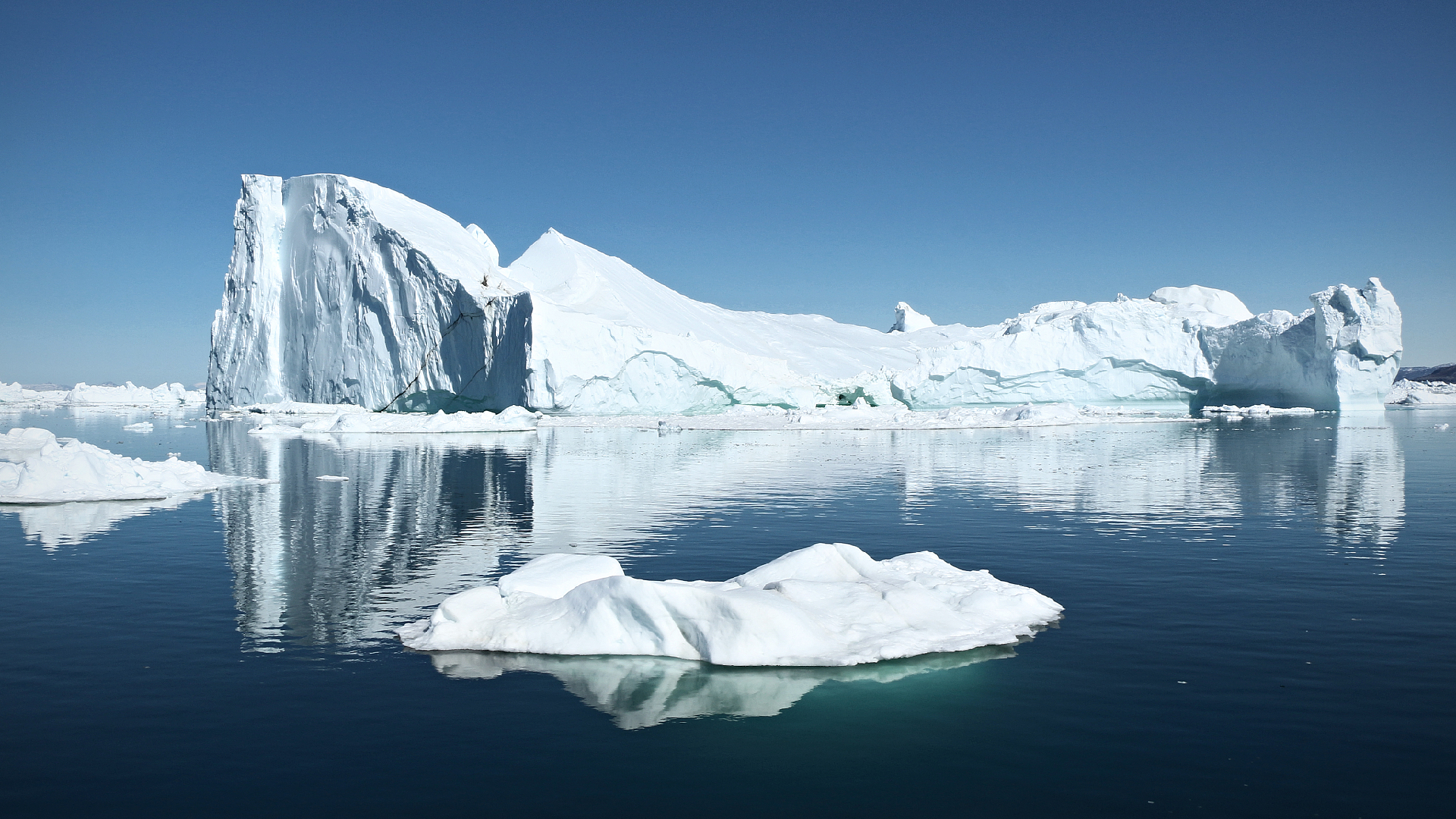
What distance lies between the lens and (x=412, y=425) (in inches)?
1478

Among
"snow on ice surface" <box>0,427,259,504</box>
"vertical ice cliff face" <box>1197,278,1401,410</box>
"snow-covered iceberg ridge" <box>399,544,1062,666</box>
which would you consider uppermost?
"vertical ice cliff face" <box>1197,278,1401,410</box>

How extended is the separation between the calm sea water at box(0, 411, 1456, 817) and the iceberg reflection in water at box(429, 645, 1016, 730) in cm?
3

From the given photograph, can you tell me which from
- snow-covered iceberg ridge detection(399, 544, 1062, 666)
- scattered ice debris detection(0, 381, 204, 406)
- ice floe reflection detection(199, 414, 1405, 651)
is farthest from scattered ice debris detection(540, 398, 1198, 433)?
scattered ice debris detection(0, 381, 204, 406)

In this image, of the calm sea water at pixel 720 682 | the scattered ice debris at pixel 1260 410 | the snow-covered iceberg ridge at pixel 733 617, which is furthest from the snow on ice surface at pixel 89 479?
the scattered ice debris at pixel 1260 410

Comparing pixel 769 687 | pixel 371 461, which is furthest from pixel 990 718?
pixel 371 461

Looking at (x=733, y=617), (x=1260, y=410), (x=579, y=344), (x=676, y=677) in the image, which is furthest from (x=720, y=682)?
(x=1260, y=410)

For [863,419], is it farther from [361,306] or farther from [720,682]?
[720,682]

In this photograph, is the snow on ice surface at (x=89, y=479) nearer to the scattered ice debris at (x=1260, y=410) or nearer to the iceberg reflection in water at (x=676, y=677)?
the iceberg reflection in water at (x=676, y=677)

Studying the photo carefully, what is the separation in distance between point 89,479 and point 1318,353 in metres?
50.0

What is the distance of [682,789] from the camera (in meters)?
4.79

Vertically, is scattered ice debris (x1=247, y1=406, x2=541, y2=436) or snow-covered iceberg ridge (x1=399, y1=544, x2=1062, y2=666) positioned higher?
scattered ice debris (x1=247, y1=406, x2=541, y2=436)

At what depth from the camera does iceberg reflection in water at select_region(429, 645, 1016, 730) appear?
596 centimetres

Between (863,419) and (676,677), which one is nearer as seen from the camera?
(676,677)

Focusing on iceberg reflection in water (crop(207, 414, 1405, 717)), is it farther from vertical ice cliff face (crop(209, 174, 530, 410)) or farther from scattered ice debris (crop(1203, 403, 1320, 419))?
scattered ice debris (crop(1203, 403, 1320, 419))
